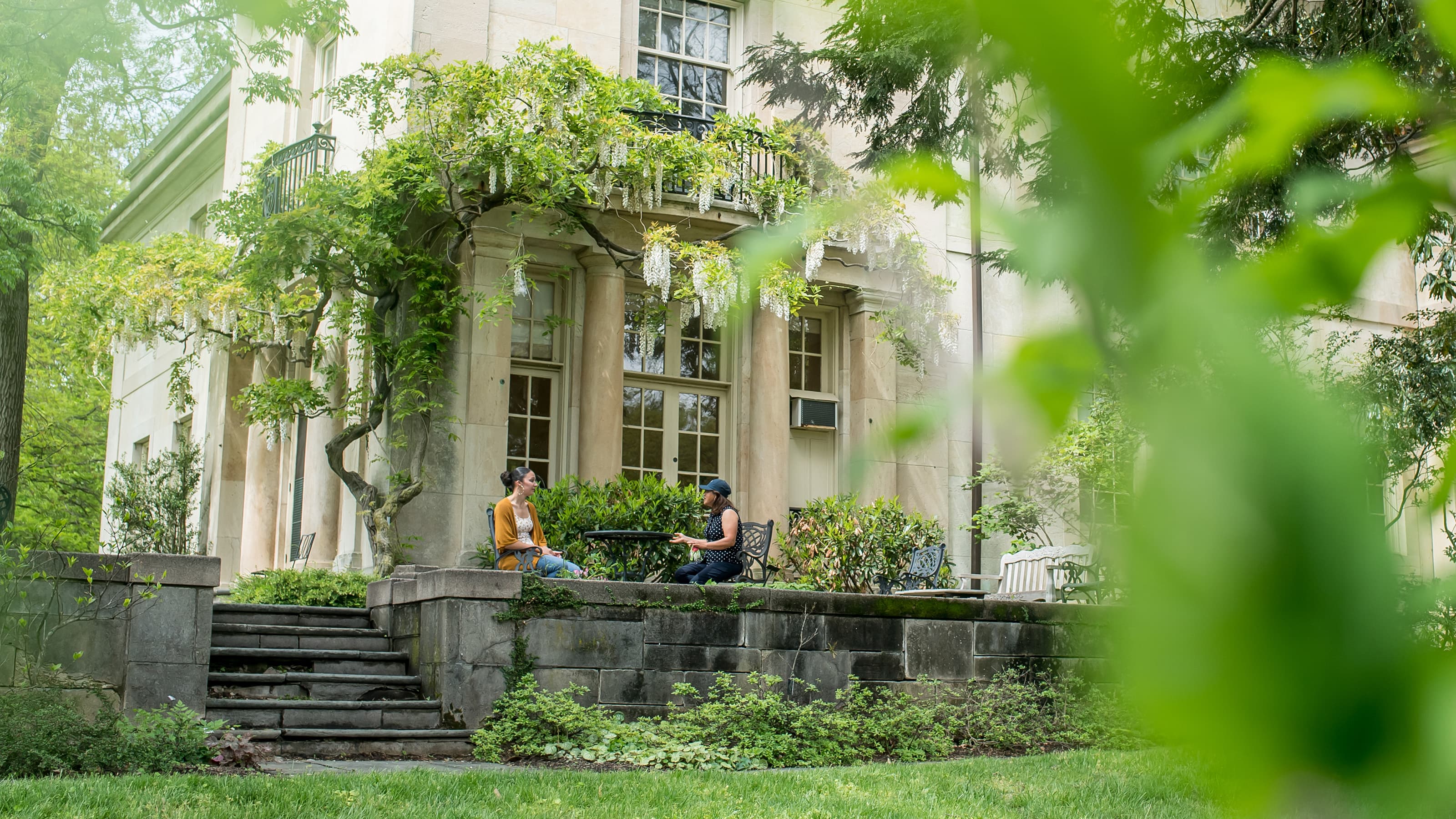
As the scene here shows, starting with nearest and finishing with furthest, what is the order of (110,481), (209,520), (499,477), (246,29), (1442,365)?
1. (246,29)
2. (1442,365)
3. (499,477)
4. (209,520)
5. (110,481)

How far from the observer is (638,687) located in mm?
10516

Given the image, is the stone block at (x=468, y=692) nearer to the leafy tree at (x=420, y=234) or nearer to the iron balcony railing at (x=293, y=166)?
the leafy tree at (x=420, y=234)

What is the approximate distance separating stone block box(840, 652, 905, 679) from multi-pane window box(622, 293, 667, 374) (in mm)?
7240

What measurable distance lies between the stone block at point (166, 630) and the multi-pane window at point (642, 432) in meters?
8.74

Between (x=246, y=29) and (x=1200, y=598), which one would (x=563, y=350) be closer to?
(x=246, y=29)

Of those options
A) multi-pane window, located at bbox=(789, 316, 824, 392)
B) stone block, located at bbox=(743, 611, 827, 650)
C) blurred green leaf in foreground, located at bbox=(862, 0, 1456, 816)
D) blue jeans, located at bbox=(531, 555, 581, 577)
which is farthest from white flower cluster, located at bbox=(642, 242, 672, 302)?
blurred green leaf in foreground, located at bbox=(862, 0, 1456, 816)

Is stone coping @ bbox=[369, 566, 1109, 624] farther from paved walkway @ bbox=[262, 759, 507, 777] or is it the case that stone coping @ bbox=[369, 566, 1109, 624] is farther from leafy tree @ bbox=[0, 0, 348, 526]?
leafy tree @ bbox=[0, 0, 348, 526]

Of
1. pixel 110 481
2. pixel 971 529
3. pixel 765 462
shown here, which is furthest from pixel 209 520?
pixel 971 529

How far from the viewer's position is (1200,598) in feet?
1.34

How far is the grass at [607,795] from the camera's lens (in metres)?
6.30

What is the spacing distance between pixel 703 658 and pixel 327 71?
513 inches

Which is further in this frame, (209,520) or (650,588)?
(209,520)

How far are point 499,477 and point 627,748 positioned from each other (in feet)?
24.3

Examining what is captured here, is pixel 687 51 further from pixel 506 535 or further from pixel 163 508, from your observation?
pixel 163 508
